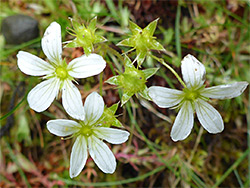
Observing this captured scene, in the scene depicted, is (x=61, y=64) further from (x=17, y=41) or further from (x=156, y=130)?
(x=156, y=130)

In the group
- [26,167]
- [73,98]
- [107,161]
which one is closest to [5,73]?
[26,167]

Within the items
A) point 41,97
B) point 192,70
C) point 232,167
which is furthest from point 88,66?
point 232,167

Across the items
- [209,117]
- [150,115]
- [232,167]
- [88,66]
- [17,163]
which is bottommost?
[17,163]

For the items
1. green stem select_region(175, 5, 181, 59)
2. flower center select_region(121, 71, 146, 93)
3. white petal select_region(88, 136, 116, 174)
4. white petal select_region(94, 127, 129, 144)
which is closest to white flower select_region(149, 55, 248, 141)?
flower center select_region(121, 71, 146, 93)

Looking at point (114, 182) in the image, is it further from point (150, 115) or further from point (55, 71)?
point (55, 71)

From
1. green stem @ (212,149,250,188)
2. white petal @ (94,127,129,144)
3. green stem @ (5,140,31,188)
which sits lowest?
green stem @ (5,140,31,188)

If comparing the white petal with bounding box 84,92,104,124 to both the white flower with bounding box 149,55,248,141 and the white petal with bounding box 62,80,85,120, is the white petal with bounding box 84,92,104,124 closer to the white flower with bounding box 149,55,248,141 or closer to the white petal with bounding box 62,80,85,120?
the white petal with bounding box 62,80,85,120

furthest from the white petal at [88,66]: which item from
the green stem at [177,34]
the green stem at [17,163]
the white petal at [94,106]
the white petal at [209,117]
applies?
the green stem at [17,163]

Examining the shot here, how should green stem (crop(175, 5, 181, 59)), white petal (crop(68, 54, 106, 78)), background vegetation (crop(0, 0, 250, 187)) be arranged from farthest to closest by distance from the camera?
background vegetation (crop(0, 0, 250, 187)), green stem (crop(175, 5, 181, 59)), white petal (crop(68, 54, 106, 78))

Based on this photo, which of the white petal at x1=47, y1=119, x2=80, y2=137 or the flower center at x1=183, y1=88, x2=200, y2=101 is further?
the flower center at x1=183, y1=88, x2=200, y2=101
